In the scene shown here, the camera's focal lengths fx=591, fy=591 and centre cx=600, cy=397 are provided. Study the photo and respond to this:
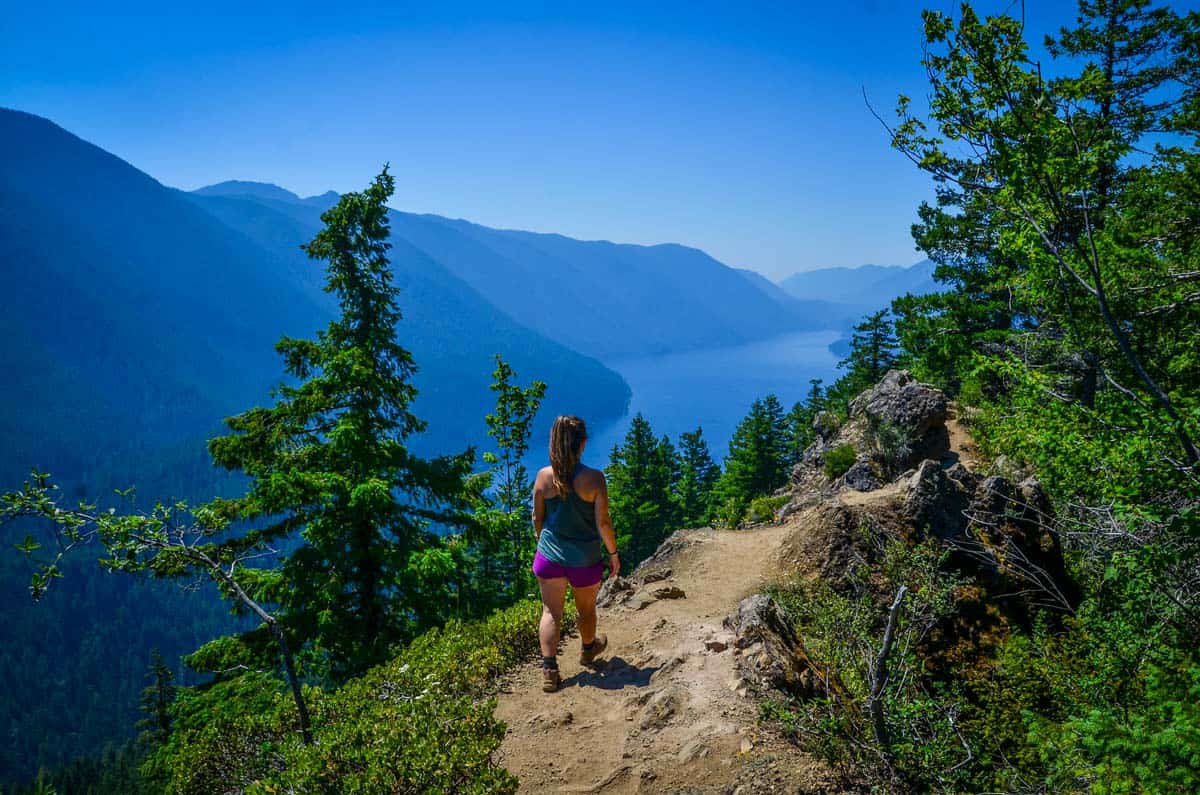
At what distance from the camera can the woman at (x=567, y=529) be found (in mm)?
5203

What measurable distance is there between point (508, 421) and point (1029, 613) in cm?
1129

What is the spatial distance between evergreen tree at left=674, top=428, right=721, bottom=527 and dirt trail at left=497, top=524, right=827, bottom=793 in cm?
2850

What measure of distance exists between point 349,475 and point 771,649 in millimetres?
8414

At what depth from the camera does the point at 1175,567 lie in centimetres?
608

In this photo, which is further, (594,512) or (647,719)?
(594,512)

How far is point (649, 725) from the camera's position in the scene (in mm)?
4809

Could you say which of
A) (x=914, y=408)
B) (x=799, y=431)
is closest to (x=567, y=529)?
(x=914, y=408)

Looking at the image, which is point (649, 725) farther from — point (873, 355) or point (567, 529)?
point (873, 355)

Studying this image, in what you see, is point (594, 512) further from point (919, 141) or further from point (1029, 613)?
point (1029, 613)

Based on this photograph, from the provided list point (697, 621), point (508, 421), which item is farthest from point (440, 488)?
point (697, 621)

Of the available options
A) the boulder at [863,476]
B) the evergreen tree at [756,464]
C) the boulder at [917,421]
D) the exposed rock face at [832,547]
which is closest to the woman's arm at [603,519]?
the exposed rock face at [832,547]

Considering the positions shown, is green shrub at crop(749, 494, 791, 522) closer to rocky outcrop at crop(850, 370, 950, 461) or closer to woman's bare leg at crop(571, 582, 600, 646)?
rocky outcrop at crop(850, 370, 950, 461)

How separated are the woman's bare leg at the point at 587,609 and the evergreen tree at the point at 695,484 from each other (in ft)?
94.5

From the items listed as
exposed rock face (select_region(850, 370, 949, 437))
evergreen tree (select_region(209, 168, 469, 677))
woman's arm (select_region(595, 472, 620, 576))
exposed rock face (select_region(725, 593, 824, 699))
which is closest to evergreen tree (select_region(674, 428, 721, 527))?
exposed rock face (select_region(850, 370, 949, 437))
